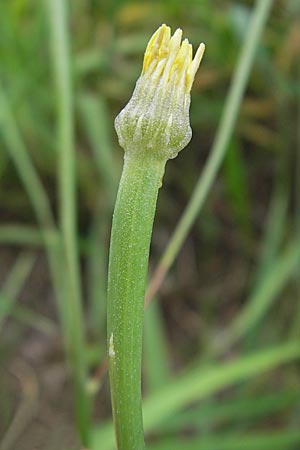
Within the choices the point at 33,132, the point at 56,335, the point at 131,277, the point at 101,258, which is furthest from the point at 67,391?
the point at 131,277

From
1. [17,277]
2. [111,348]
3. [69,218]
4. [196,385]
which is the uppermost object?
[17,277]

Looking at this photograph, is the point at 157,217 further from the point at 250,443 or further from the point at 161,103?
the point at 161,103

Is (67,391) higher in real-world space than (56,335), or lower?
lower

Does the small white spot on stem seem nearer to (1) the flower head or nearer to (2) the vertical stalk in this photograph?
(1) the flower head

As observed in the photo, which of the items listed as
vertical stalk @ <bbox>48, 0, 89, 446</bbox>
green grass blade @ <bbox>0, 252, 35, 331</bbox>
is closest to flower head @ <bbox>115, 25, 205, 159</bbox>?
vertical stalk @ <bbox>48, 0, 89, 446</bbox>

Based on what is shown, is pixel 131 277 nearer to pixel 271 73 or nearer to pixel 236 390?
pixel 236 390

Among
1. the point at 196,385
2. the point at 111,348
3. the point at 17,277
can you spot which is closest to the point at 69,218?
the point at 196,385
